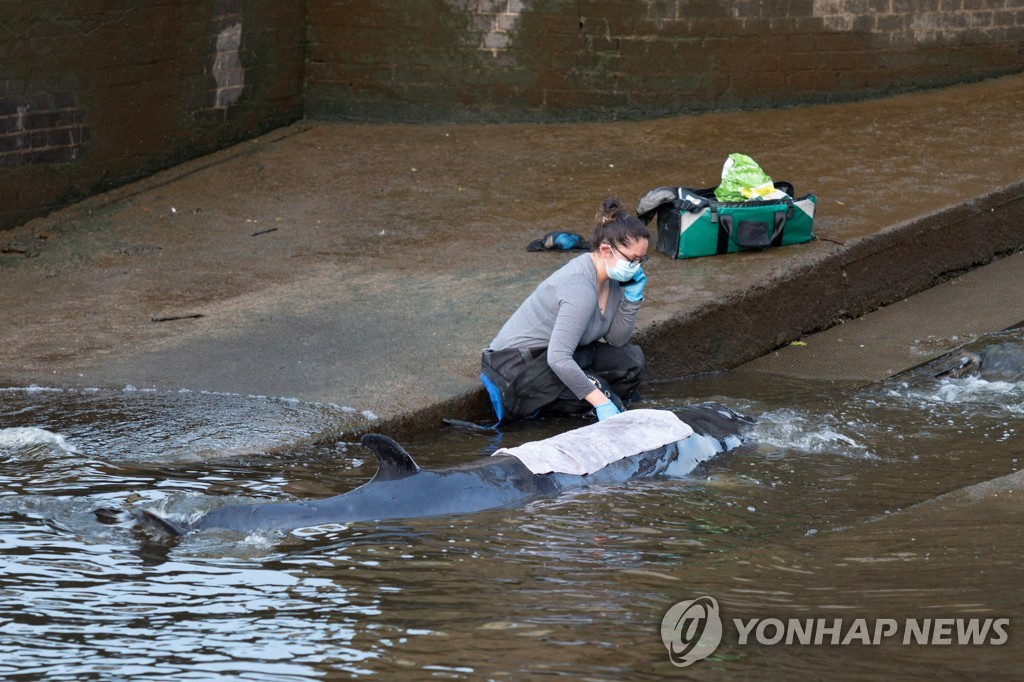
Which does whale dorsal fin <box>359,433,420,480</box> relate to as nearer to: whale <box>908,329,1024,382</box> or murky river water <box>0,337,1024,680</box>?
murky river water <box>0,337,1024,680</box>

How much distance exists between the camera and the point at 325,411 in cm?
585

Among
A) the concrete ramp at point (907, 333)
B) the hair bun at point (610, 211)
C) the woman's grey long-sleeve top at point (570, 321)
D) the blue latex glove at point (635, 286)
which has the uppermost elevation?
the hair bun at point (610, 211)

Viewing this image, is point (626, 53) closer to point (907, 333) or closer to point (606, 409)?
point (907, 333)

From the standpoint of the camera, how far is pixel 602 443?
535cm

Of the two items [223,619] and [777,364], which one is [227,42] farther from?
[223,619]

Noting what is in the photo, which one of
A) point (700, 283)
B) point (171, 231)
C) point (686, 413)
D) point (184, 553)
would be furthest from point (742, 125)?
point (184, 553)

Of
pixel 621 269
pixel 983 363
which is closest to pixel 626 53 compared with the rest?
pixel 983 363

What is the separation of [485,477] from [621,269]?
4.49 feet

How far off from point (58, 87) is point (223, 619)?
6.26m

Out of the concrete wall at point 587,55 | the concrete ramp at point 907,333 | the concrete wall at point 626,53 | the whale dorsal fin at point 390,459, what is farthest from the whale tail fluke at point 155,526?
the concrete wall at point 626,53

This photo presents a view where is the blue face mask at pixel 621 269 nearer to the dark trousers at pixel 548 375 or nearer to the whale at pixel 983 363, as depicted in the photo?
the dark trousers at pixel 548 375

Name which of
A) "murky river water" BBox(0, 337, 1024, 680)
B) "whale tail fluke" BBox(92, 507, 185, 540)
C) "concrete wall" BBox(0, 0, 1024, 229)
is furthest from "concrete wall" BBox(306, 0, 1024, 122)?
"whale tail fluke" BBox(92, 507, 185, 540)

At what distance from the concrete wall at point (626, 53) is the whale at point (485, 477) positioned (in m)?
5.72

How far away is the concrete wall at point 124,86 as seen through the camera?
8.85m
